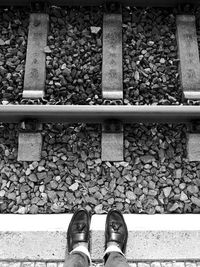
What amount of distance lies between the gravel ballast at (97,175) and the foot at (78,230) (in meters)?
0.11

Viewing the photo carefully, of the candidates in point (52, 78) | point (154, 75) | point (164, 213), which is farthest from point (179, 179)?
point (52, 78)

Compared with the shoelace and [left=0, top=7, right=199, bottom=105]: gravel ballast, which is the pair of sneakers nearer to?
the shoelace

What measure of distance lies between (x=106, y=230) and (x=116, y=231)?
9 centimetres

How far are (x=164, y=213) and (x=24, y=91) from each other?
1869 millimetres

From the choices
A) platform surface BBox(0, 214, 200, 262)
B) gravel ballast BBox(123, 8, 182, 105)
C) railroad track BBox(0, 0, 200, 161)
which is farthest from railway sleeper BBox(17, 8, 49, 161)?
gravel ballast BBox(123, 8, 182, 105)

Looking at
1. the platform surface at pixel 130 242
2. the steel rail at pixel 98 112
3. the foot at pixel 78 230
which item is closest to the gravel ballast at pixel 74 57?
the steel rail at pixel 98 112

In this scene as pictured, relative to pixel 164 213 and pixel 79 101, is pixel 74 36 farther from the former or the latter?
pixel 164 213

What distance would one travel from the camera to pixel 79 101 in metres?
3.58

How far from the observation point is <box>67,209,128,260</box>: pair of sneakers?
10.1 ft

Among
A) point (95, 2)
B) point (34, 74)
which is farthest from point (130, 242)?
point (95, 2)

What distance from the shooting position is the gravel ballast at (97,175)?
3.27 meters

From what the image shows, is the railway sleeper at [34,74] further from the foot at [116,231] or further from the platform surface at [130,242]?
the foot at [116,231]

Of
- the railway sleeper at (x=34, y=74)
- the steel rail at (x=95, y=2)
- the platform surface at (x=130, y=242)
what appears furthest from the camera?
the steel rail at (x=95, y=2)

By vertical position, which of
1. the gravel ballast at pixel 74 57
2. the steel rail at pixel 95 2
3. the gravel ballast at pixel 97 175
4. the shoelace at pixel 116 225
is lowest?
the shoelace at pixel 116 225
